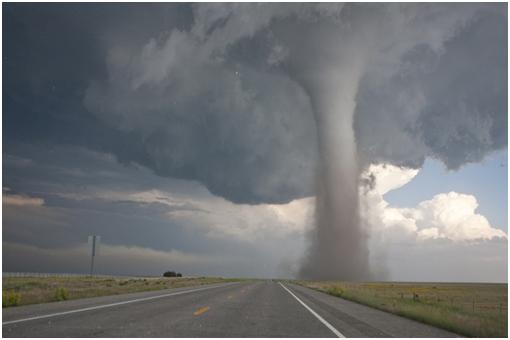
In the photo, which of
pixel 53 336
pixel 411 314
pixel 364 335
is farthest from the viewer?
pixel 411 314

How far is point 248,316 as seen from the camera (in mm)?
16188

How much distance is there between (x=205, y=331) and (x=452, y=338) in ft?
20.6

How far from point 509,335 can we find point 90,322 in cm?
1092

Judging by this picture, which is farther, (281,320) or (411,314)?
(411,314)

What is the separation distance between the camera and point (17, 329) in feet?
36.6

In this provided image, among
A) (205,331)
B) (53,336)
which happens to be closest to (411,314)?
(205,331)

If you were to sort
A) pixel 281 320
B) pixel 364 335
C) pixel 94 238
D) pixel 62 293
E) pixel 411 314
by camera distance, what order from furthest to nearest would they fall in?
pixel 94 238 < pixel 62 293 < pixel 411 314 < pixel 281 320 < pixel 364 335

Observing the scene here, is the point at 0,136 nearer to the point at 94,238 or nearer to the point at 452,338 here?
the point at 452,338

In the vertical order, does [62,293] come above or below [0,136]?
below

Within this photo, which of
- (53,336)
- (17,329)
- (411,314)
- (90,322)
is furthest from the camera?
(411,314)

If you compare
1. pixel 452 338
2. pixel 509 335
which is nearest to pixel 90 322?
pixel 452 338

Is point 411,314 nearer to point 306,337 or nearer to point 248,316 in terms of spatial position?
point 248,316

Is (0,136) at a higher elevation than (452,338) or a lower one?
higher

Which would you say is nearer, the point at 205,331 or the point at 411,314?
the point at 205,331
